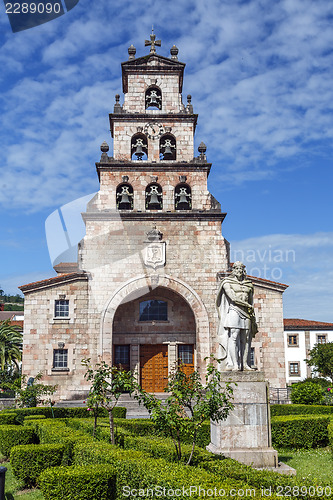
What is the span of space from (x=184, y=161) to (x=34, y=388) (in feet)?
46.5

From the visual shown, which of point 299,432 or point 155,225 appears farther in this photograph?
point 155,225

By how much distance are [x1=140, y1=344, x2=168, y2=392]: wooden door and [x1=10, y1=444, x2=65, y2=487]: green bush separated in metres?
15.6

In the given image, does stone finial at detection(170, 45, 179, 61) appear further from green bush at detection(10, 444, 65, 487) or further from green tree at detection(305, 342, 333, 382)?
green tree at detection(305, 342, 333, 382)

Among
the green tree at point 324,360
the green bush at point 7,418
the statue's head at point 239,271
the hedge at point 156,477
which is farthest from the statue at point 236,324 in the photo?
the green tree at point 324,360

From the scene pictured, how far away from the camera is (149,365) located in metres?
25.7

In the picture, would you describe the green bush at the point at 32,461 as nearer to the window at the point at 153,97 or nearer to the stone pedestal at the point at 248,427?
the stone pedestal at the point at 248,427

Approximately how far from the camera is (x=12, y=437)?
1329cm

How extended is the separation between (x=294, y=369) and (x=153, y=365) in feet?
89.0

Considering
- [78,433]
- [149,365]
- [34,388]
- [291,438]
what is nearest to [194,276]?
[149,365]

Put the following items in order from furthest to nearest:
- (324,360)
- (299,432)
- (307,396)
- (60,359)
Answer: (324,360)
(60,359)
(307,396)
(299,432)

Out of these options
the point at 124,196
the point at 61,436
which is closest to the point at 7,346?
the point at 124,196

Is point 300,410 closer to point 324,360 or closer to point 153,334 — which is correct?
point 153,334

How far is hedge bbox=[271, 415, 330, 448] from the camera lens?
1384cm

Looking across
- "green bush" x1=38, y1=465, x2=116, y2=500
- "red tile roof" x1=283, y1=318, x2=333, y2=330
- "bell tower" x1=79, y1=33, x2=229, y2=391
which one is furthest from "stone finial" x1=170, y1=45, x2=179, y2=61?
"red tile roof" x1=283, y1=318, x2=333, y2=330
